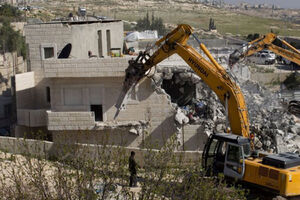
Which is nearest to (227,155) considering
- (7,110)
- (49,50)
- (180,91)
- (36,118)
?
(180,91)

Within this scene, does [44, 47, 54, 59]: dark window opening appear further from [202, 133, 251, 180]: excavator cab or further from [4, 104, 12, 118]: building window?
[202, 133, 251, 180]: excavator cab

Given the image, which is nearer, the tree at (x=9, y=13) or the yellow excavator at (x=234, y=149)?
the yellow excavator at (x=234, y=149)

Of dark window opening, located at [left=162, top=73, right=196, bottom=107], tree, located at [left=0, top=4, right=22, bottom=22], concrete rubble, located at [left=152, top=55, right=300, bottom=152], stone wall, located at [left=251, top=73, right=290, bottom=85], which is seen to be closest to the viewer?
concrete rubble, located at [left=152, top=55, right=300, bottom=152]

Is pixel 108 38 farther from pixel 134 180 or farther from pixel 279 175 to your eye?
pixel 279 175

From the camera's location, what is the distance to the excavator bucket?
17656 millimetres

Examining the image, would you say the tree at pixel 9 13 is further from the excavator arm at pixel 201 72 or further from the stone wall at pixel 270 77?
the excavator arm at pixel 201 72

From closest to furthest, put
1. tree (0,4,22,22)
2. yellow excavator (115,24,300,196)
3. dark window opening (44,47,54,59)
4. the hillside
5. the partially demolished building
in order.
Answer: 1. yellow excavator (115,24,300,196)
2. the partially demolished building
3. dark window opening (44,47,54,59)
4. tree (0,4,22,22)
5. the hillside

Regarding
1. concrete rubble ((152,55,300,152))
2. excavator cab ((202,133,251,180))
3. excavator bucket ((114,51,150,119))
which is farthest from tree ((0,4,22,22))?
excavator cab ((202,133,251,180))

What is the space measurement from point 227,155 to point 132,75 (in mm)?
6312

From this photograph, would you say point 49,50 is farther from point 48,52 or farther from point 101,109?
point 101,109

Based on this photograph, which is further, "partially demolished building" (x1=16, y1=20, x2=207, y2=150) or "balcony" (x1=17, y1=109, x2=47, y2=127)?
"balcony" (x1=17, y1=109, x2=47, y2=127)

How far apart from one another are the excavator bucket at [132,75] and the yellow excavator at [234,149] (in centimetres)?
60

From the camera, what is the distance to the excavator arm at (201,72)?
14031 millimetres

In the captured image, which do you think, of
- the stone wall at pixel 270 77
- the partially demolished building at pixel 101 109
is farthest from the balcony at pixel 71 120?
the stone wall at pixel 270 77
